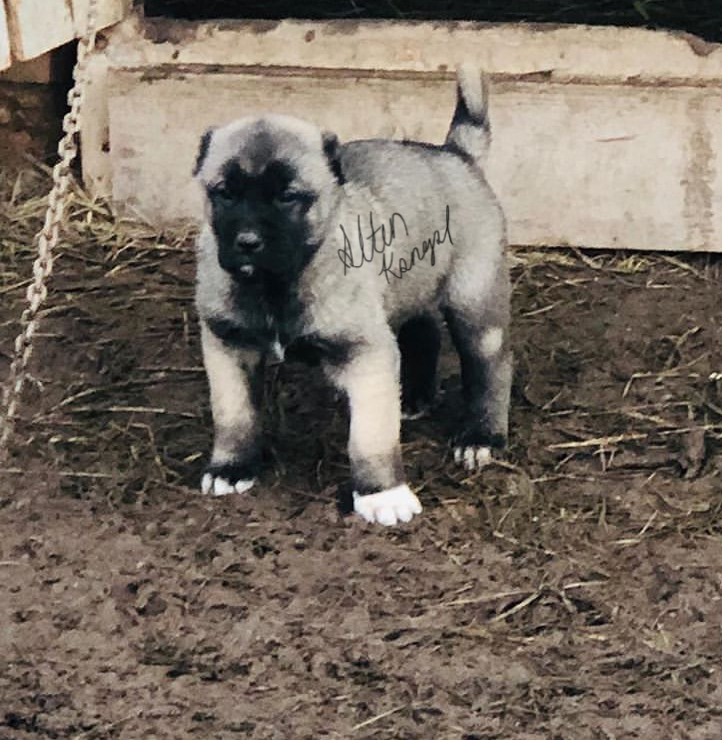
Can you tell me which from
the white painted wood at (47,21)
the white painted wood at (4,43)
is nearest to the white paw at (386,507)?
the white painted wood at (4,43)

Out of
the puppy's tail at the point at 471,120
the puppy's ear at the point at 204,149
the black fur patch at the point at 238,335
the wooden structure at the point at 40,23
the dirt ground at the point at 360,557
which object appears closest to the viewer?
the dirt ground at the point at 360,557

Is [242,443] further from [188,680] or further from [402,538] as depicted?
[188,680]

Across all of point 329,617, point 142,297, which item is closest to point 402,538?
point 329,617

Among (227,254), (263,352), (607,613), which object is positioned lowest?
(607,613)

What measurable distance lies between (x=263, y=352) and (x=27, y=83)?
2.52 metres

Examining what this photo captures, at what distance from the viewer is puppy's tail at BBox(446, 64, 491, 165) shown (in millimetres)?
3740

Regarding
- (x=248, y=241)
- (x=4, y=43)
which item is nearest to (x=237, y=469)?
(x=248, y=241)

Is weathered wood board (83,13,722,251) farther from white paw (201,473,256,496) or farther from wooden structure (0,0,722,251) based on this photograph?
white paw (201,473,256,496)

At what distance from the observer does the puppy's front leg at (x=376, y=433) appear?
3.35m

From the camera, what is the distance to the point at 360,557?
3.36 m

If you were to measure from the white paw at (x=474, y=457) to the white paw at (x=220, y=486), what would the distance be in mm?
551

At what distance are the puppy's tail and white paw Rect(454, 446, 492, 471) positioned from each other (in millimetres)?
731

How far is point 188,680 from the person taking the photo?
2.93 m

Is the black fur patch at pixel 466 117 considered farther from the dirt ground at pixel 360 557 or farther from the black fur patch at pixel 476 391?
the dirt ground at pixel 360 557
